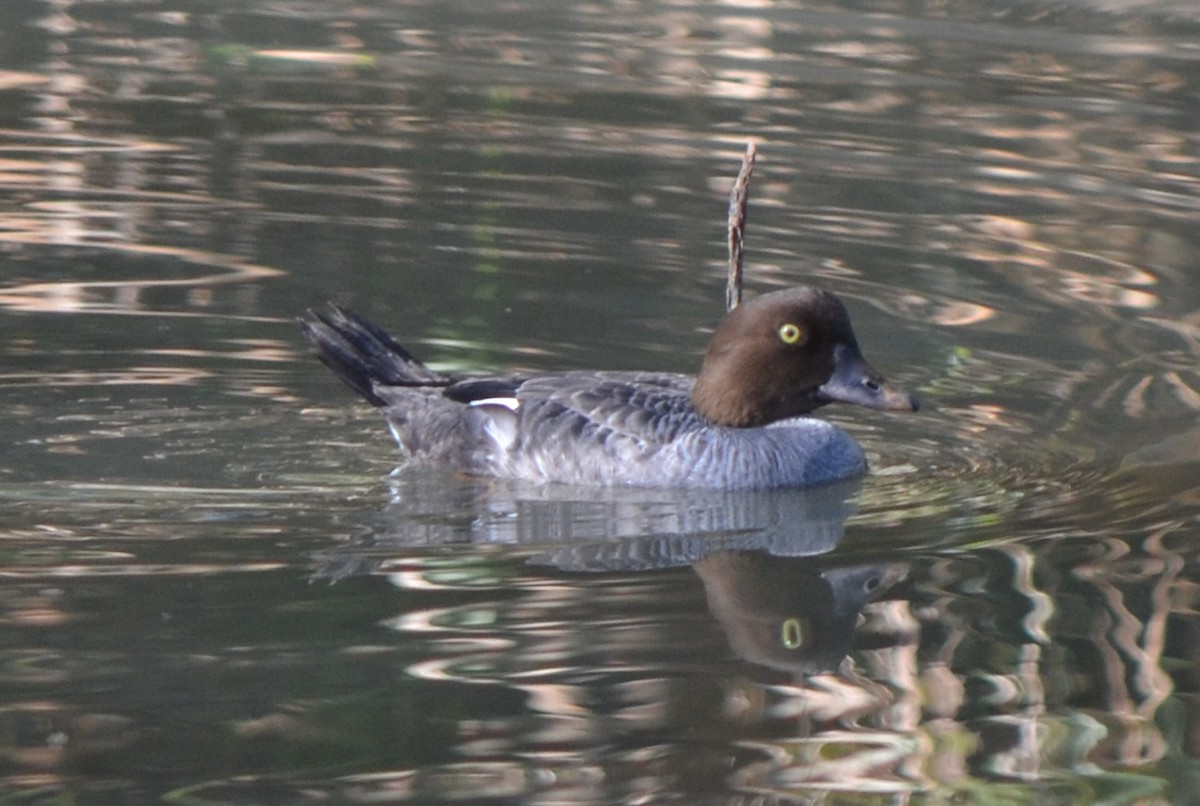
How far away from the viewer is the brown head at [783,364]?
8211 millimetres

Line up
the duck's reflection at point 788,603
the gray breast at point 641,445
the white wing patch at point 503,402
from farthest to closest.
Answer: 1. the white wing patch at point 503,402
2. the gray breast at point 641,445
3. the duck's reflection at point 788,603

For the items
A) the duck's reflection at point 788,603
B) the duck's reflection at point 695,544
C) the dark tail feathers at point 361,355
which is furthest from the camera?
the dark tail feathers at point 361,355

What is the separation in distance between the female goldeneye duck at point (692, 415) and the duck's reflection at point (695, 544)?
0.33ft

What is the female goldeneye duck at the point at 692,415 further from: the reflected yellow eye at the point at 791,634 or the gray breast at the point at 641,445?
the reflected yellow eye at the point at 791,634

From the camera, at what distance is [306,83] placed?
1463 centimetres

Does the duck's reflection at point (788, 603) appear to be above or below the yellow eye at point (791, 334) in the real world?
below

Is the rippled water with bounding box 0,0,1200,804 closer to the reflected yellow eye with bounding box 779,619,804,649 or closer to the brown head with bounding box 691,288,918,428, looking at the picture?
the reflected yellow eye with bounding box 779,619,804,649

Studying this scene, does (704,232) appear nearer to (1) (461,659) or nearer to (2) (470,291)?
(2) (470,291)

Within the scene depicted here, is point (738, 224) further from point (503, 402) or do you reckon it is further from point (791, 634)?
point (791, 634)

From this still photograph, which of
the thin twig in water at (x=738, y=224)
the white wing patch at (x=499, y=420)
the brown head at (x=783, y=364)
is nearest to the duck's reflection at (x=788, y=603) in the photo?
the brown head at (x=783, y=364)

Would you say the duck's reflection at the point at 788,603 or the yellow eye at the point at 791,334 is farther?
the yellow eye at the point at 791,334

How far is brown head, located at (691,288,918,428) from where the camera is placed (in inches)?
323

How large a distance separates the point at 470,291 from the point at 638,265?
3.07 feet

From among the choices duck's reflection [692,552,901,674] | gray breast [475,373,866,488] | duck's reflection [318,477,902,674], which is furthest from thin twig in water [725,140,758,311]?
duck's reflection [692,552,901,674]
